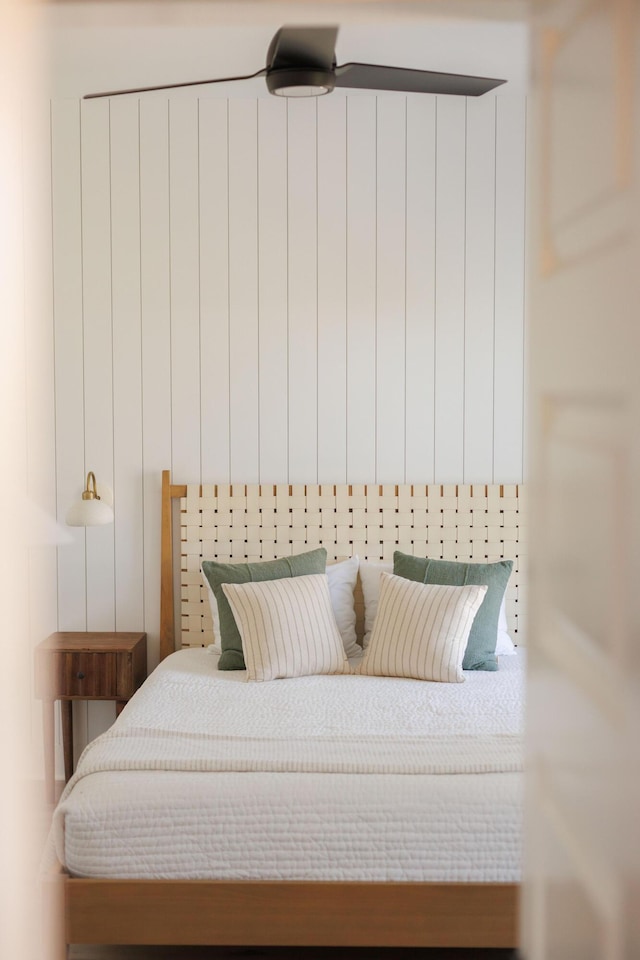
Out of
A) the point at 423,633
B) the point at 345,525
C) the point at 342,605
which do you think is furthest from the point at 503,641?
the point at 345,525

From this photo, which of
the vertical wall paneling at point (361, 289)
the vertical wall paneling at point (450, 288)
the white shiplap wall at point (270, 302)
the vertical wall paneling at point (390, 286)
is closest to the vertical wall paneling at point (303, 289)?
the white shiplap wall at point (270, 302)

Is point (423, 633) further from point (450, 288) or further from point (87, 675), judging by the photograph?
point (450, 288)

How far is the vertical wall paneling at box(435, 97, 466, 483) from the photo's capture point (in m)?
3.87

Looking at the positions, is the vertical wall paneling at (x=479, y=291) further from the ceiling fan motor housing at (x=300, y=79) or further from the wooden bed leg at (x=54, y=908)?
the wooden bed leg at (x=54, y=908)

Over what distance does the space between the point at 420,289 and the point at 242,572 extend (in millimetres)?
1368

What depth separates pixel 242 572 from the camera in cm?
364

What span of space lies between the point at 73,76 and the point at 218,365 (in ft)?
3.92

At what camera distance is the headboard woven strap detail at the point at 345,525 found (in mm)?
3875

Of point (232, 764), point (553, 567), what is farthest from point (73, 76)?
point (553, 567)

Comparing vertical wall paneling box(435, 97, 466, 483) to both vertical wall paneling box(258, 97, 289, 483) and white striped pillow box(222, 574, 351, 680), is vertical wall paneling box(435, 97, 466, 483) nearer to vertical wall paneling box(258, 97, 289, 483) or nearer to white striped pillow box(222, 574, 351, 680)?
vertical wall paneling box(258, 97, 289, 483)

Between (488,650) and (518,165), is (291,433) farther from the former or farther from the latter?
(518,165)

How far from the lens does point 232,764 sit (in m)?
2.49

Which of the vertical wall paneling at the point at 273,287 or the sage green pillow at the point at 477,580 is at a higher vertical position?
the vertical wall paneling at the point at 273,287

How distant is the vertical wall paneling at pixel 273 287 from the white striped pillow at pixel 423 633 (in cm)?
84
